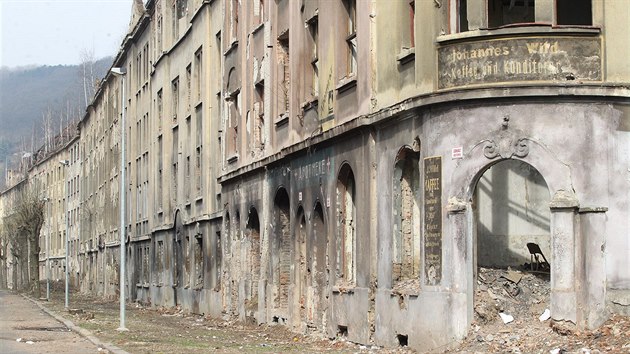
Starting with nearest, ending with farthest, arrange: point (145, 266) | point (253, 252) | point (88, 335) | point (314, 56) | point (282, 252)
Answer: point (88, 335)
point (314, 56)
point (282, 252)
point (253, 252)
point (145, 266)

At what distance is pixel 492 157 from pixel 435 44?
7.65ft

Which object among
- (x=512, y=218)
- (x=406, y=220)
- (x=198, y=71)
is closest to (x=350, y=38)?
(x=406, y=220)

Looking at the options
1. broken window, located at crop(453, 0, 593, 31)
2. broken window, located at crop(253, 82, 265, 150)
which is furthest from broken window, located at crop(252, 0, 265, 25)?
broken window, located at crop(453, 0, 593, 31)

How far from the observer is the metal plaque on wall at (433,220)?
67.7ft

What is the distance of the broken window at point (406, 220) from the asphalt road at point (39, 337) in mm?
6316

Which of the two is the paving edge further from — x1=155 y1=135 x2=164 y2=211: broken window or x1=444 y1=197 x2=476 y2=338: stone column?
x1=155 y1=135 x2=164 y2=211: broken window

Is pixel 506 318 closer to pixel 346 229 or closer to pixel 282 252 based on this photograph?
pixel 346 229

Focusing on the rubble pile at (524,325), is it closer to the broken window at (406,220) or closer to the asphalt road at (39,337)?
the broken window at (406,220)

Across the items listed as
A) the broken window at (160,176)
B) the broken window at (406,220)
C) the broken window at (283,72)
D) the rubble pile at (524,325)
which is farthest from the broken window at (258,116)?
the broken window at (160,176)

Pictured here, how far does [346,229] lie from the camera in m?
25.9

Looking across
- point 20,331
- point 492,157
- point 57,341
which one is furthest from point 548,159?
point 20,331

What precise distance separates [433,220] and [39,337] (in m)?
11.8

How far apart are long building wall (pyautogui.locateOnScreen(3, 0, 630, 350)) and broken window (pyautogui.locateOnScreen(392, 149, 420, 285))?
0.03 m

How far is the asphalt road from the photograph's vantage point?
23.9 metres
